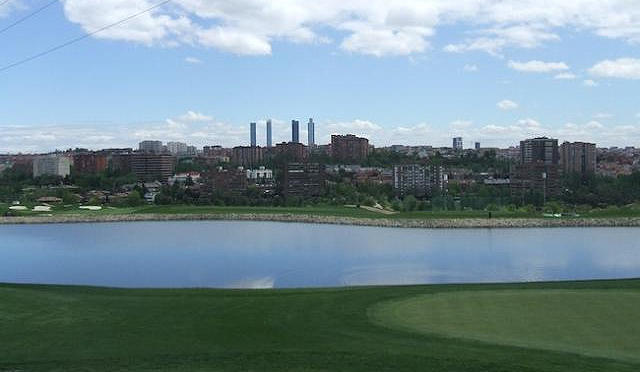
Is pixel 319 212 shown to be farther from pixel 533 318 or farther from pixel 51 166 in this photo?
pixel 51 166

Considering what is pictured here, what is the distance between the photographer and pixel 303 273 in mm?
24703

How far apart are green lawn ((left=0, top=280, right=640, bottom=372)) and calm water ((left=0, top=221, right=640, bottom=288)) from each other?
765cm

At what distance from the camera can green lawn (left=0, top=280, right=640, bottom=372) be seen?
8336mm

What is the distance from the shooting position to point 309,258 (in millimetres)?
30188

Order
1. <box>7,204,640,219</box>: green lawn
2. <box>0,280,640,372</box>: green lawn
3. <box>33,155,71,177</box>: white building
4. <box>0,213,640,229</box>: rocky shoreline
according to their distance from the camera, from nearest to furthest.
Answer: <box>0,280,640,372</box>: green lawn
<box>0,213,640,229</box>: rocky shoreline
<box>7,204,640,219</box>: green lawn
<box>33,155,71,177</box>: white building

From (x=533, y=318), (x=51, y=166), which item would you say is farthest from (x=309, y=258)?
(x=51, y=166)

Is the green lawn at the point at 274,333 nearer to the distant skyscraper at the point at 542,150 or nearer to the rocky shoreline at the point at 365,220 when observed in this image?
the rocky shoreline at the point at 365,220

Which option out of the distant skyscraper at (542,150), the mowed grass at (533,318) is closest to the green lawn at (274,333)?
the mowed grass at (533,318)

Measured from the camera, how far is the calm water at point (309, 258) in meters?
23.6

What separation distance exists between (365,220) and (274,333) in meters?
50.4

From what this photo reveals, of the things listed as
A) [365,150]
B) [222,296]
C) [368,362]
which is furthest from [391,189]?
[368,362]

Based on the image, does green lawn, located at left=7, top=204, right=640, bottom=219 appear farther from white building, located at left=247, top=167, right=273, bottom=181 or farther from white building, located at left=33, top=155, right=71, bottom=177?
white building, located at left=33, top=155, right=71, bottom=177

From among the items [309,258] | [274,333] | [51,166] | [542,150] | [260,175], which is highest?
[542,150]

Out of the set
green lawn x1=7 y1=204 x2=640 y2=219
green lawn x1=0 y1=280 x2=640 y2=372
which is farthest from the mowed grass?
green lawn x1=7 y1=204 x2=640 y2=219
